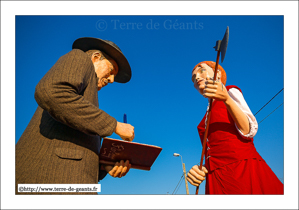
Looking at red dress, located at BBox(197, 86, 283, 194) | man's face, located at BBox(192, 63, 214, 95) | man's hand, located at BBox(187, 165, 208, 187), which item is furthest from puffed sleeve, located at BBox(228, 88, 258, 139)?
man's hand, located at BBox(187, 165, 208, 187)

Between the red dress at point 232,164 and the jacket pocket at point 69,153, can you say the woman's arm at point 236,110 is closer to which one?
the red dress at point 232,164

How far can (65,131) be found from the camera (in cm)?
176

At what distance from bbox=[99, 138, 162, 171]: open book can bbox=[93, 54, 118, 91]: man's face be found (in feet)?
3.02

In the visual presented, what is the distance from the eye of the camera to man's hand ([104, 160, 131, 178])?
2.19 m

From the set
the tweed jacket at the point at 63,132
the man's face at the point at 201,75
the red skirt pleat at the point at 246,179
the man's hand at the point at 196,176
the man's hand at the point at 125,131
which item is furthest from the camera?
the man's face at the point at 201,75

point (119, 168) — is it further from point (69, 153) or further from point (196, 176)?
point (196, 176)

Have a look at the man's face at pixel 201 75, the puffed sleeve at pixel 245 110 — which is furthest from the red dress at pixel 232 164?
the man's face at pixel 201 75

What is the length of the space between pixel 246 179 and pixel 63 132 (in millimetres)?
1846

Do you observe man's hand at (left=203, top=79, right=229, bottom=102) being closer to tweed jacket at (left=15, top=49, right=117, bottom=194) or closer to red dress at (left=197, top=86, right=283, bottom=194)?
red dress at (left=197, top=86, right=283, bottom=194)

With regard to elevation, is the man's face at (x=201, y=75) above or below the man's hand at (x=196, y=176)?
above

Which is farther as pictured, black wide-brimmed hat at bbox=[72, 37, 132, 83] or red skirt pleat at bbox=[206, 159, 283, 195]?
black wide-brimmed hat at bbox=[72, 37, 132, 83]

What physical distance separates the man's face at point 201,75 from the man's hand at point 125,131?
1480 mm

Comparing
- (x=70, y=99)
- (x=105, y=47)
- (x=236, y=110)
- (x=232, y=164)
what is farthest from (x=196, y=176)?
(x=105, y=47)

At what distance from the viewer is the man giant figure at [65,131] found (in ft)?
5.15
